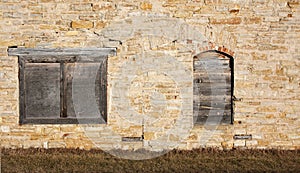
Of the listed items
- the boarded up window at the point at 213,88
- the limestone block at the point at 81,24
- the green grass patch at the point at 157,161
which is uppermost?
the limestone block at the point at 81,24

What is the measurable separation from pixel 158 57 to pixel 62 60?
1.98 meters

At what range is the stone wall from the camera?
796 cm

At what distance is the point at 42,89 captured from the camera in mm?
8078

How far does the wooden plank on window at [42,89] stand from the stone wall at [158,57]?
269 millimetres

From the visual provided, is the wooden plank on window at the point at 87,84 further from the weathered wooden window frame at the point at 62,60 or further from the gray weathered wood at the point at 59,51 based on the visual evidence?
the gray weathered wood at the point at 59,51

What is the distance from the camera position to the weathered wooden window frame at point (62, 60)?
7.95 metres

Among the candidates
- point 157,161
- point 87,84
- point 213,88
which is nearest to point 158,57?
point 213,88

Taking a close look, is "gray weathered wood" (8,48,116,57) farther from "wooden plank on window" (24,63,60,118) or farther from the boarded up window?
the boarded up window

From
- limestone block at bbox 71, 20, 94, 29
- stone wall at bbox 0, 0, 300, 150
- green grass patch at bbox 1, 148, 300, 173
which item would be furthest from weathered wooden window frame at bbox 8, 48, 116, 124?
green grass patch at bbox 1, 148, 300, 173

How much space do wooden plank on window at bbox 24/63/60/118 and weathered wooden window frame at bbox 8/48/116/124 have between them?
0.25ft

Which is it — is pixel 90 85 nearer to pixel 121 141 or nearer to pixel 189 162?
pixel 121 141

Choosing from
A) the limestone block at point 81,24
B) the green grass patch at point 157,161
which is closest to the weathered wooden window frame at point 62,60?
the limestone block at point 81,24

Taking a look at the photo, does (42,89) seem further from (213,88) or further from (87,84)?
(213,88)

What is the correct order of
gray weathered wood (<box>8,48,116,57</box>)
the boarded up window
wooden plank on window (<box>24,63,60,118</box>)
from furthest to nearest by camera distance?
the boarded up window → wooden plank on window (<box>24,63,60,118</box>) → gray weathered wood (<box>8,48,116,57</box>)
